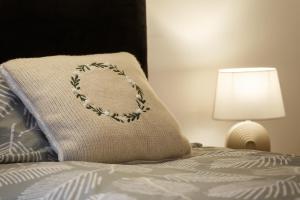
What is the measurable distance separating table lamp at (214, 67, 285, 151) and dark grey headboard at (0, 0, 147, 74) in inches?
15.4

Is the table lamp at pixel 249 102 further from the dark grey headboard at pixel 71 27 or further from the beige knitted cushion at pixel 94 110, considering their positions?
the beige knitted cushion at pixel 94 110

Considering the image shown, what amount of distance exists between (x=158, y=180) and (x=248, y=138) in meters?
1.23

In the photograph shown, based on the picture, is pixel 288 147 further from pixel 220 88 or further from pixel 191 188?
pixel 191 188

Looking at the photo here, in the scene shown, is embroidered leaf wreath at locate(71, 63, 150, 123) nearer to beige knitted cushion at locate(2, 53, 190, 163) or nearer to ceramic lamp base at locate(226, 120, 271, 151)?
beige knitted cushion at locate(2, 53, 190, 163)

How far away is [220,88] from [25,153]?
1095 mm

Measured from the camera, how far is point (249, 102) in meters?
2.23

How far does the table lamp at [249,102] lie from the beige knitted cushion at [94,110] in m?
0.71

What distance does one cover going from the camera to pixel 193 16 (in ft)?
8.30

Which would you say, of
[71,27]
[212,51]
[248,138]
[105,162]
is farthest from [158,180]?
[212,51]

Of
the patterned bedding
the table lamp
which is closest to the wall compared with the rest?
the table lamp

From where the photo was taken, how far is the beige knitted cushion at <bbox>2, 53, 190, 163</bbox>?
1.40 metres

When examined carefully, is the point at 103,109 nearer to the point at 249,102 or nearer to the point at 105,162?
the point at 105,162

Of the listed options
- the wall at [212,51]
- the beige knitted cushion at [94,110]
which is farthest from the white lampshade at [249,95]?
the beige knitted cushion at [94,110]

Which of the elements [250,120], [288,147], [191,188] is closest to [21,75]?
[191,188]
